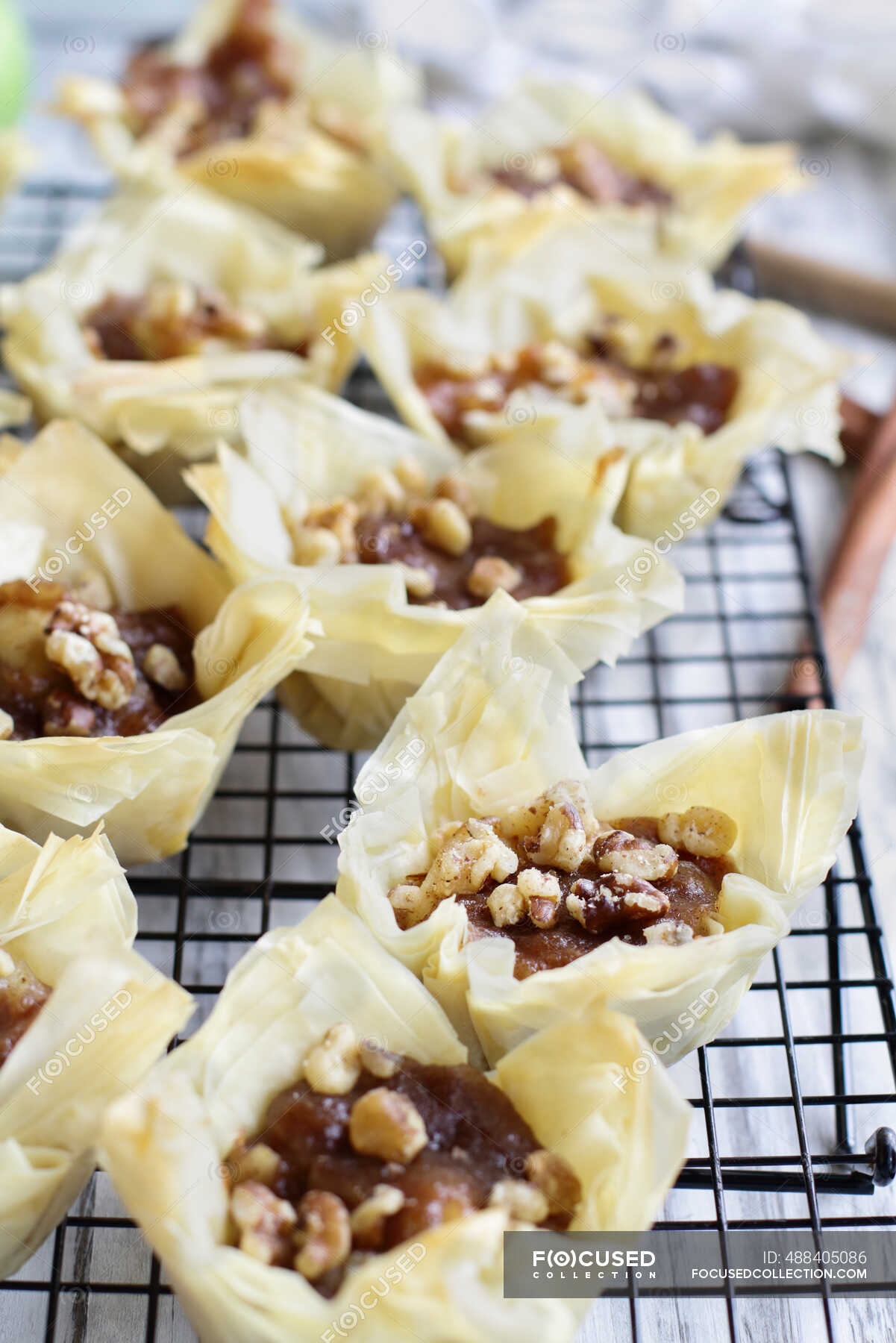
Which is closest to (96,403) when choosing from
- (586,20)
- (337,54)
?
(337,54)

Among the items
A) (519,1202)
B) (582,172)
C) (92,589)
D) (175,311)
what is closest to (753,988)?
(519,1202)

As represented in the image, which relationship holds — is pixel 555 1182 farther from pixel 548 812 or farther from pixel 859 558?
pixel 859 558

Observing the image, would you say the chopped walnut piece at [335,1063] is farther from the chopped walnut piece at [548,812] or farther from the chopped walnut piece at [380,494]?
the chopped walnut piece at [380,494]

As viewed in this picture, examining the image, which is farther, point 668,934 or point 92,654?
point 92,654

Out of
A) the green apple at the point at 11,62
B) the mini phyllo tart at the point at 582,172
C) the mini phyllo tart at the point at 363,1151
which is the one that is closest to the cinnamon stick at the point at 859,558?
the mini phyllo tart at the point at 582,172

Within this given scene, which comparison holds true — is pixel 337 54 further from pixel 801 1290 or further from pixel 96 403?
pixel 801 1290
